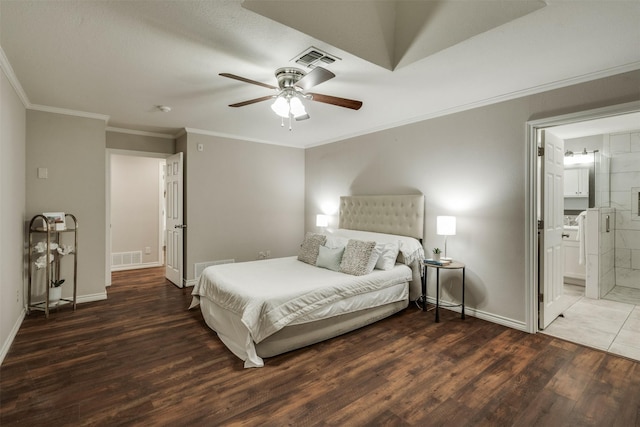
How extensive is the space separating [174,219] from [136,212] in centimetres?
189

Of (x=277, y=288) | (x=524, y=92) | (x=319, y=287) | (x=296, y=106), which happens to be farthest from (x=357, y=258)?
(x=524, y=92)

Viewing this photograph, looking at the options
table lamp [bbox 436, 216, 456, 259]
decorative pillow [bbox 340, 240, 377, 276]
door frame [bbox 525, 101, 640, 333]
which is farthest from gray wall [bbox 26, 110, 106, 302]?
door frame [bbox 525, 101, 640, 333]

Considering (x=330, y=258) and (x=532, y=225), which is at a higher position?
(x=532, y=225)

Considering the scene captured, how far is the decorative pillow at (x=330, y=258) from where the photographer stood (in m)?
3.64

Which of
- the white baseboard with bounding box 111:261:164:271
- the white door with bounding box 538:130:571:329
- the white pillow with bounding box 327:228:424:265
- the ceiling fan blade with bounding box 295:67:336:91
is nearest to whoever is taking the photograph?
the ceiling fan blade with bounding box 295:67:336:91

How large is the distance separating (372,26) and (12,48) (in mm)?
2715

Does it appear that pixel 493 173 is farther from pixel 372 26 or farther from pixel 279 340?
pixel 279 340

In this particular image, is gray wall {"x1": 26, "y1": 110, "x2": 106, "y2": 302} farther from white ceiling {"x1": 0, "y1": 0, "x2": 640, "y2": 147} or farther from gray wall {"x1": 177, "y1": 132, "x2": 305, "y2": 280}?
gray wall {"x1": 177, "y1": 132, "x2": 305, "y2": 280}

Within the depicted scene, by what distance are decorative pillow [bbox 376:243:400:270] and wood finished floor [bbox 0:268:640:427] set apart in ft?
2.29

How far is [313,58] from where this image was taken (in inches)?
93.2

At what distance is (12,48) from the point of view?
228 centimetres

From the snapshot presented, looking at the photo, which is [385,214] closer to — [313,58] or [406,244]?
[406,244]

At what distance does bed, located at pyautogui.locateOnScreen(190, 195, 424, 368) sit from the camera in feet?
8.50

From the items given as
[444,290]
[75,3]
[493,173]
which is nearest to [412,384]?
[444,290]
